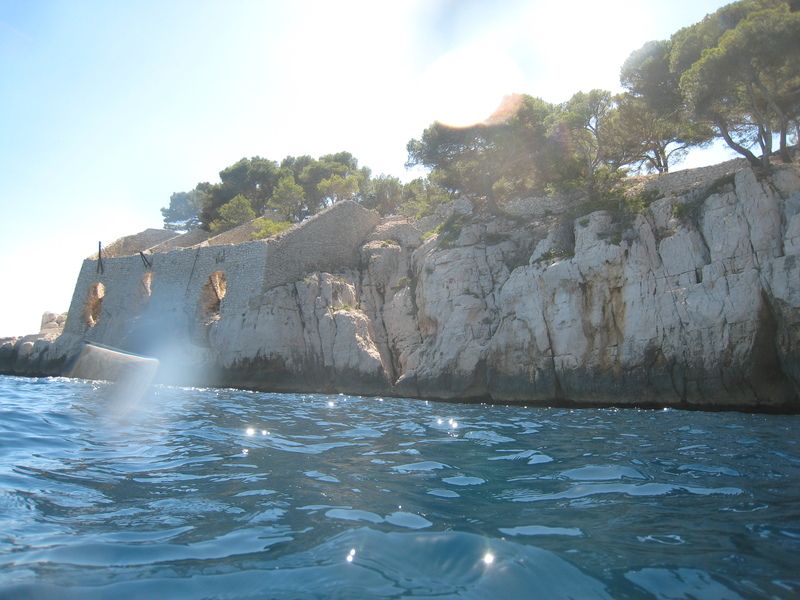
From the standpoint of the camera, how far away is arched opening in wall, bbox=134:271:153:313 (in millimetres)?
26844

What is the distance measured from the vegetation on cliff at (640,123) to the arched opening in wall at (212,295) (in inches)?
355

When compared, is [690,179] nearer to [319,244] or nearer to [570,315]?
[570,315]

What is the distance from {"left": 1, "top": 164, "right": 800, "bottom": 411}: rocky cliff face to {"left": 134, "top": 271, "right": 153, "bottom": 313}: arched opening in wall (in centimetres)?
575

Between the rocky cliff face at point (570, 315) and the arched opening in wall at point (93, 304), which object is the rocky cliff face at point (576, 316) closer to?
the rocky cliff face at point (570, 315)

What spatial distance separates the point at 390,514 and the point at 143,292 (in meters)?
26.3

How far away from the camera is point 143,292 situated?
89.5 ft

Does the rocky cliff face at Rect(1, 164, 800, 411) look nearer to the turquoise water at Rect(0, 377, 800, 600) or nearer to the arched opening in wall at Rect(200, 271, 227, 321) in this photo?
the arched opening in wall at Rect(200, 271, 227, 321)

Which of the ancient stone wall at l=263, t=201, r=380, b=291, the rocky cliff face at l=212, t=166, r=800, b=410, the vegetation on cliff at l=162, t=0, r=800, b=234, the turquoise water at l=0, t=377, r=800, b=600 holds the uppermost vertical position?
the vegetation on cliff at l=162, t=0, r=800, b=234

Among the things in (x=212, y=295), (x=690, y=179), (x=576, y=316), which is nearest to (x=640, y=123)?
(x=690, y=179)

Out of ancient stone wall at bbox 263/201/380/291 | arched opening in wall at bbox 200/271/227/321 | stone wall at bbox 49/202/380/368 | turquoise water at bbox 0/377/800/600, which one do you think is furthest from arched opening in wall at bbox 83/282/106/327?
turquoise water at bbox 0/377/800/600

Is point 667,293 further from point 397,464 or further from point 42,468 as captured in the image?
point 42,468

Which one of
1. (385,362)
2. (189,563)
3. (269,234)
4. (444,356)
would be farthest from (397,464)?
(269,234)

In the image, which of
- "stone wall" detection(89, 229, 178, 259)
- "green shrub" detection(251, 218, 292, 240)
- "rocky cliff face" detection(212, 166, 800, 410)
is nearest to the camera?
"rocky cliff face" detection(212, 166, 800, 410)

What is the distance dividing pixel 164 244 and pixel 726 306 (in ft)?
93.0
